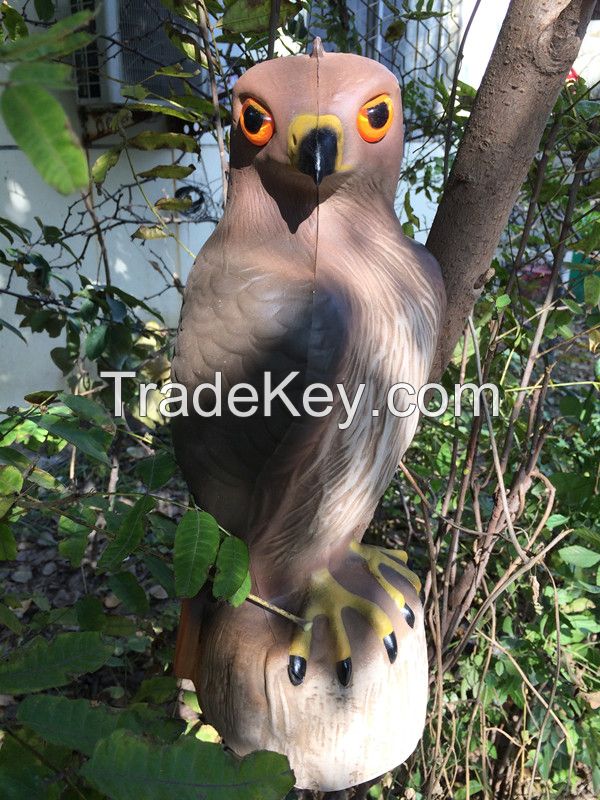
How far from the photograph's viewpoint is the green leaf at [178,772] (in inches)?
18.1

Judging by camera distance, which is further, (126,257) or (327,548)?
(126,257)

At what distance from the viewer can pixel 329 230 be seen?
74 cm

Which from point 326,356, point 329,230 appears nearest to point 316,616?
point 326,356

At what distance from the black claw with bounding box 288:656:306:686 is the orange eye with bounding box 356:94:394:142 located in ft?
2.07

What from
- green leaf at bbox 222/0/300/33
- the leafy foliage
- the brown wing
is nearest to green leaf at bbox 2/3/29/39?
the leafy foliage

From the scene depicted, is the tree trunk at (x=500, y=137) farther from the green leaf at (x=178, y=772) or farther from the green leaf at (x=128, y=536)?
the green leaf at (x=178, y=772)

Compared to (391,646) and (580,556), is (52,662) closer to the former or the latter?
(391,646)

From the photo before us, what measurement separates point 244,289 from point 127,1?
1894 millimetres

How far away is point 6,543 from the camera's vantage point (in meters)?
0.80

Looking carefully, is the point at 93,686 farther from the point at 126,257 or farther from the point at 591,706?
the point at 126,257

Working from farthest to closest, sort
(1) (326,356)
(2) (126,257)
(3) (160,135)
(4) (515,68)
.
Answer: (2) (126,257)
(3) (160,135)
(4) (515,68)
(1) (326,356)

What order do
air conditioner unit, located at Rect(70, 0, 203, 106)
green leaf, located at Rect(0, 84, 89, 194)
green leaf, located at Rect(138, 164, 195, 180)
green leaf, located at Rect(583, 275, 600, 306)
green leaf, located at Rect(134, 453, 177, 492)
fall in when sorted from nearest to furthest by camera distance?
green leaf, located at Rect(0, 84, 89, 194)
green leaf, located at Rect(134, 453, 177, 492)
green leaf, located at Rect(583, 275, 600, 306)
green leaf, located at Rect(138, 164, 195, 180)
air conditioner unit, located at Rect(70, 0, 203, 106)

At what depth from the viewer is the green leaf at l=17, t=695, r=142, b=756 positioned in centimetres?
52

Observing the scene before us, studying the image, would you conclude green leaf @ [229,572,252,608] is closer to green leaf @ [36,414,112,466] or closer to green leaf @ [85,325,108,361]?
green leaf @ [36,414,112,466]
